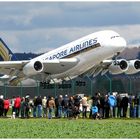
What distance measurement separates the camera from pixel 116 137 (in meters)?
20.8

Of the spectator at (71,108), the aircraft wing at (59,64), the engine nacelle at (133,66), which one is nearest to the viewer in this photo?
the spectator at (71,108)

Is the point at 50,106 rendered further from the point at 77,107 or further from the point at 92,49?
the point at 92,49

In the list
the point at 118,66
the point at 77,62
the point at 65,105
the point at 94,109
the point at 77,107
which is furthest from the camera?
the point at 118,66

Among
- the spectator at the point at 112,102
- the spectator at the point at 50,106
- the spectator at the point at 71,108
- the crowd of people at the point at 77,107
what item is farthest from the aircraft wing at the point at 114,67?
the spectator at the point at 71,108

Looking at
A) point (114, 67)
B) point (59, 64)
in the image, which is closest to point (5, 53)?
point (59, 64)

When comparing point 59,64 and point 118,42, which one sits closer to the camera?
point 118,42

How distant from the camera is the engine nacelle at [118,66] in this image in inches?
2096

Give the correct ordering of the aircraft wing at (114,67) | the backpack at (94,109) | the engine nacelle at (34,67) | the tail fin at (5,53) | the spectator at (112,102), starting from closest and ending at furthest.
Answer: the backpack at (94,109), the spectator at (112,102), the engine nacelle at (34,67), the aircraft wing at (114,67), the tail fin at (5,53)

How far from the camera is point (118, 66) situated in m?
53.8

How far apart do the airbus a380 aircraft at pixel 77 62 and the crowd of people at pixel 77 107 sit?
Result: 10.9m

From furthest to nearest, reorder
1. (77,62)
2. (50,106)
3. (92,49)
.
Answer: (77,62) < (92,49) < (50,106)

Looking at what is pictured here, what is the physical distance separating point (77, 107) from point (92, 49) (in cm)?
1484

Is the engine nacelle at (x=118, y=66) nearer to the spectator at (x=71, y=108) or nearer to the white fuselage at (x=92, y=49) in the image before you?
the white fuselage at (x=92, y=49)

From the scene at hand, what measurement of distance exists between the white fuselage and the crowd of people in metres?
10.7
